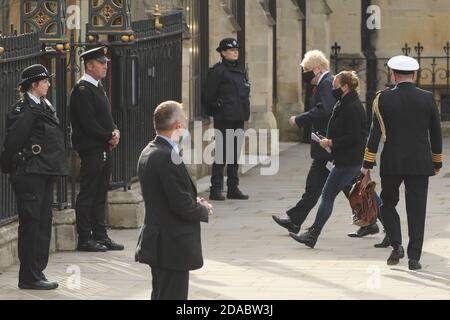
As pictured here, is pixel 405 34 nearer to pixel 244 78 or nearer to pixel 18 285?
pixel 244 78

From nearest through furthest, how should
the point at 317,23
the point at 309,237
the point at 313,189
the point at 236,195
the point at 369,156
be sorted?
the point at 369,156 → the point at 309,237 → the point at 313,189 → the point at 236,195 → the point at 317,23

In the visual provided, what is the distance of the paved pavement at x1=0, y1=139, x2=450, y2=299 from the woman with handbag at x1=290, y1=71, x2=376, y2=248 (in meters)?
0.58

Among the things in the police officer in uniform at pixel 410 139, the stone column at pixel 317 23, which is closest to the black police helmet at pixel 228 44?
the police officer in uniform at pixel 410 139

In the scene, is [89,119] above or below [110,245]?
above

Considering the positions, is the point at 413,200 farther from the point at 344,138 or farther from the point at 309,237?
the point at 309,237

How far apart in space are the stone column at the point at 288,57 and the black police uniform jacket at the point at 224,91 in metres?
9.88

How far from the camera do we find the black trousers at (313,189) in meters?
15.4

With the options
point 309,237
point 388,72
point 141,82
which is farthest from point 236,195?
point 388,72

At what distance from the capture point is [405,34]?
33094 mm

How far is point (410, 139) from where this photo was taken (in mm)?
13164

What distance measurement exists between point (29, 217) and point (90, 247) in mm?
2203

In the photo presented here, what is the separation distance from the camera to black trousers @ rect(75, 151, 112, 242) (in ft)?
47.8

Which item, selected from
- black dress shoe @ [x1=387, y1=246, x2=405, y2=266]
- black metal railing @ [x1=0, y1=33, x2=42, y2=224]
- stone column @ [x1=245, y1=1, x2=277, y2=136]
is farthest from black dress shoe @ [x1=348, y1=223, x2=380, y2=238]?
stone column @ [x1=245, y1=1, x2=277, y2=136]
